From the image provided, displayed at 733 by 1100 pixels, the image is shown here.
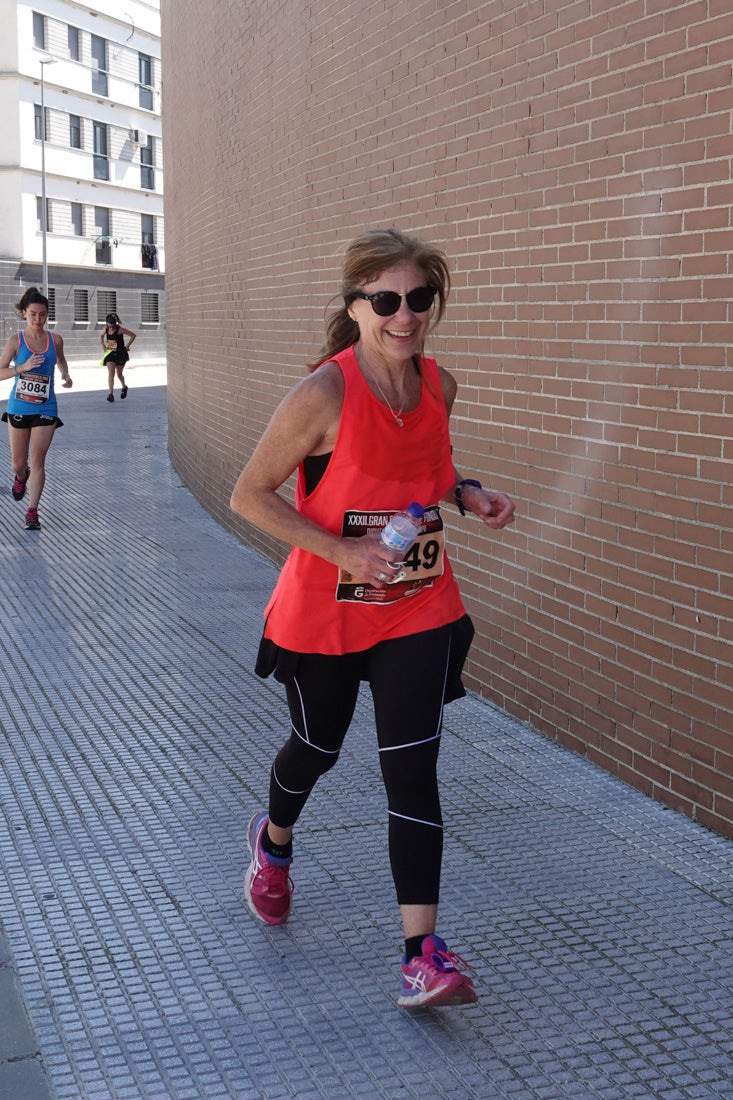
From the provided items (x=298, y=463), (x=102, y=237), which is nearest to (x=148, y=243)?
(x=102, y=237)

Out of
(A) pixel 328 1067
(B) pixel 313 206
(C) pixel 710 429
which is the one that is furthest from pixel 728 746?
(B) pixel 313 206

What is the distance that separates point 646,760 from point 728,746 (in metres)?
0.52

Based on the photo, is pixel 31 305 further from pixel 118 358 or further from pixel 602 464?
pixel 118 358

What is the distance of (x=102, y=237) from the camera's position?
5038 centimetres

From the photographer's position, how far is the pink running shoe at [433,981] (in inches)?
130

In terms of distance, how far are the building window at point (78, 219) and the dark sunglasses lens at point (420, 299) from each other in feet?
156

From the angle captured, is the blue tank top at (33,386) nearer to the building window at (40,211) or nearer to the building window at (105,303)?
the building window at (40,211)

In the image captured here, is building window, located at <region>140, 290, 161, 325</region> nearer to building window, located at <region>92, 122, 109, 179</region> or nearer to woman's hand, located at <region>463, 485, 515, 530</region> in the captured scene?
building window, located at <region>92, 122, 109, 179</region>

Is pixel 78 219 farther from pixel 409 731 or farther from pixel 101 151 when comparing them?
pixel 409 731

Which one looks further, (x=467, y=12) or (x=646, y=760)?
(x=467, y=12)

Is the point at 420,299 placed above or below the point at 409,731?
above

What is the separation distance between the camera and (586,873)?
428 centimetres

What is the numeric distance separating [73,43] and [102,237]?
6.53 m

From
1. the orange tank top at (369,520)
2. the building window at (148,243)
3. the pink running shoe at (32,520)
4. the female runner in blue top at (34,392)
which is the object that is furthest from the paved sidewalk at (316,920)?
the building window at (148,243)
